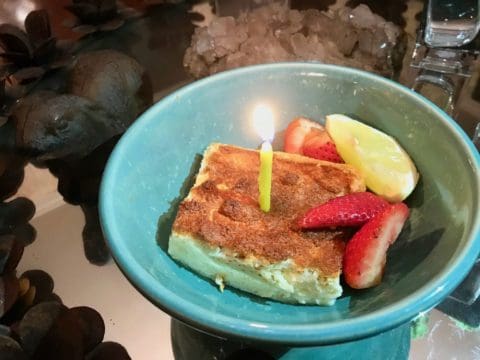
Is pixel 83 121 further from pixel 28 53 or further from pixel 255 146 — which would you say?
pixel 255 146

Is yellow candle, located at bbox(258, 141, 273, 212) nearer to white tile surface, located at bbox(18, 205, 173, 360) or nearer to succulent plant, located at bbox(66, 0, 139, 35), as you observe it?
white tile surface, located at bbox(18, 205, 173, 360)

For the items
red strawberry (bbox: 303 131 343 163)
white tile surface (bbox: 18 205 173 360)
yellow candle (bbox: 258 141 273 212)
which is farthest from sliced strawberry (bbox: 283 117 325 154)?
white tile surface (bbox: 18 205 173 360)

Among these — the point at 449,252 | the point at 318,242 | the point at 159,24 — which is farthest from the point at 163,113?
the point at 159,24

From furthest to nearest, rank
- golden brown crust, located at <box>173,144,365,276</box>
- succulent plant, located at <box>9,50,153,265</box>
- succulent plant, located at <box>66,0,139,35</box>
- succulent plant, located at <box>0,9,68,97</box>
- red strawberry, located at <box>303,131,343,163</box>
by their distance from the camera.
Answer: succulent plant, located at <box>66,0,139,35</box> < succulent plant, located at <box>0,9,68,97</box> < succulent plant, located at <box>9,50,153,265</box> < red strawberry, located at <box>303,131,343,163</box> < golden brown crust, located at <box>173,144,365,276</box>

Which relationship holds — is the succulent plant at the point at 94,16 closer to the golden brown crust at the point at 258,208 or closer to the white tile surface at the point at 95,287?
the white tile surface at the point at 95,287

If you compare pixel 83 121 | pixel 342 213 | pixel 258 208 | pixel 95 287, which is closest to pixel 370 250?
pixel 342 213
